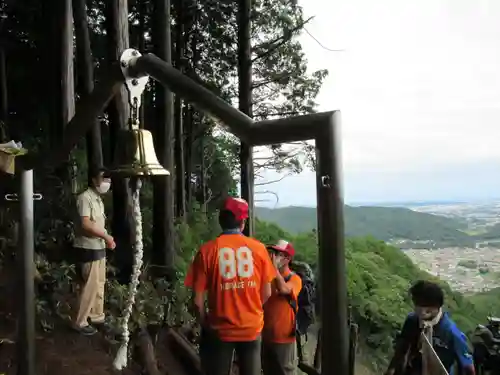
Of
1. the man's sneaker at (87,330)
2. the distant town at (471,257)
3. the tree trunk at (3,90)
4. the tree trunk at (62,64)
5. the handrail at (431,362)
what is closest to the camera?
the handrail at (431,362)

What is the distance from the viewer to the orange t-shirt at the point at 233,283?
110cm

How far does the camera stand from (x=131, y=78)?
1.02 meters

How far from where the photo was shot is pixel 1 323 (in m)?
2.40

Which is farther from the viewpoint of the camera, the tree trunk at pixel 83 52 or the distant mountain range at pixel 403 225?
the tree trunk at pixel 83 52

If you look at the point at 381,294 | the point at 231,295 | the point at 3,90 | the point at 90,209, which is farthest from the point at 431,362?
the point at 3,90

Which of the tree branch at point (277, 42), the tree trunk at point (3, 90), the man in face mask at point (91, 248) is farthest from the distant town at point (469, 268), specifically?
the tree trunk at point (3, 90)

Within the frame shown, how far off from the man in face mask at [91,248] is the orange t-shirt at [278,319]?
0.64 meters

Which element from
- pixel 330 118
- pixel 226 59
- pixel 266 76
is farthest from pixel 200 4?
pixel 330 118

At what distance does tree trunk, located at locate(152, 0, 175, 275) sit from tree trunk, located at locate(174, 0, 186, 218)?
0.42 m

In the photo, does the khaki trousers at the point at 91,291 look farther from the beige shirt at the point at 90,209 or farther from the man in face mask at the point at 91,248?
the beige shirt at the point at 90,209

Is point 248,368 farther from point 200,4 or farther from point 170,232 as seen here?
point 200,4

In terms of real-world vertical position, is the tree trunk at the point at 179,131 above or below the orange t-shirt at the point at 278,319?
above

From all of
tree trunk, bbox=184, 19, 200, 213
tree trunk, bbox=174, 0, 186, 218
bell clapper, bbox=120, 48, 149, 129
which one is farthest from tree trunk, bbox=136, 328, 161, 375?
A: tree trunk, bbox=184, 19, 200, 213

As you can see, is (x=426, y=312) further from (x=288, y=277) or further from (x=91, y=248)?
(x=91, y=248)
